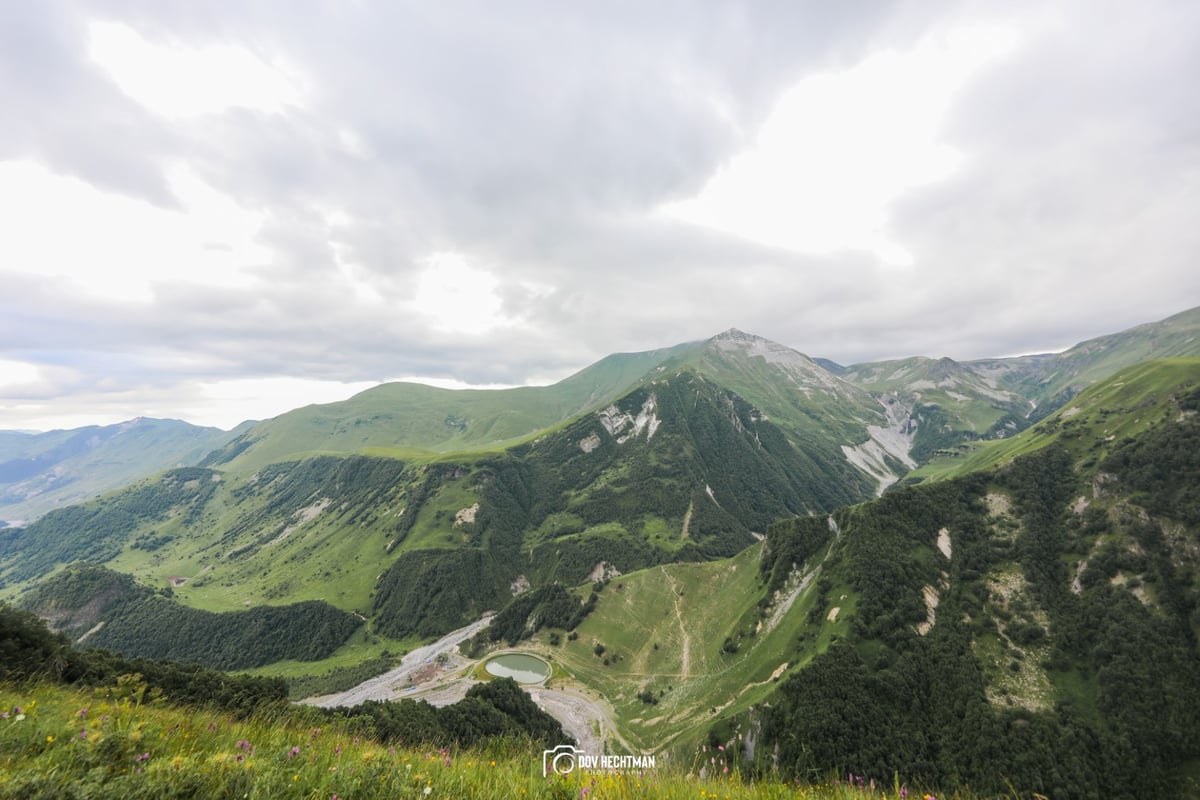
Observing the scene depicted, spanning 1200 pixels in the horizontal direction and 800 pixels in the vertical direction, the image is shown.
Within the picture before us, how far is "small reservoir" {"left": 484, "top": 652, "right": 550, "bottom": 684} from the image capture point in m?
144

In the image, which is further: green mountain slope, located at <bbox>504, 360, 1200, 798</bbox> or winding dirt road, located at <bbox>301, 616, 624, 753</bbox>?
winding dirt road, located at <bbox>301, 616, 624, 753</bbox>

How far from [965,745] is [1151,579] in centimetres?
6618

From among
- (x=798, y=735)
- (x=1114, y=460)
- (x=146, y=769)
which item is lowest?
(x=798, y=735)

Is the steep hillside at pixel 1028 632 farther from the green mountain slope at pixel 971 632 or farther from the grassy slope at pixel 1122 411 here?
the grassy slope at pixel 1122 411

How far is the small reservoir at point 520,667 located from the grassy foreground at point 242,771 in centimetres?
15258

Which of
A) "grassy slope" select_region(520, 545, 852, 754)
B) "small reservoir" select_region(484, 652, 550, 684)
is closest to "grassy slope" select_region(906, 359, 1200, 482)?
"grassy slope" select_region(520, 545, 852, 754)

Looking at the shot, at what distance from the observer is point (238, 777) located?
623 cm

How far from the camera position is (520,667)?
15175cm

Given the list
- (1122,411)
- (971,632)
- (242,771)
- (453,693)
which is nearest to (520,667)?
(453,693)

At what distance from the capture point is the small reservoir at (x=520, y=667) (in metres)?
144

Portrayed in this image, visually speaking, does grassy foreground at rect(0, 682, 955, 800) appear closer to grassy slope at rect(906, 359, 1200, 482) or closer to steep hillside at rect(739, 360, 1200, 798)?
steep hillside at rect(739, 360, 1200, 798)

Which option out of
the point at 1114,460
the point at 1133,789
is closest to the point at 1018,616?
the point at 1133,789

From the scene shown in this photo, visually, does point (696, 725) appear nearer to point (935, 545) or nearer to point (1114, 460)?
point (935, 545)

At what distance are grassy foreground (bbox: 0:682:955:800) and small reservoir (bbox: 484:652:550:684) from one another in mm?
152582
